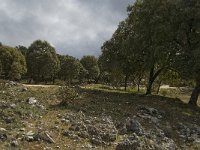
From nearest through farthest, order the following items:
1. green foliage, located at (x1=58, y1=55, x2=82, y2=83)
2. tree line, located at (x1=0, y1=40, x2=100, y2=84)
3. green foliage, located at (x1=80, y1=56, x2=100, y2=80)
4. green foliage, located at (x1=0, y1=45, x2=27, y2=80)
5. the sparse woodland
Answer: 1. the sparse woodland
2. green foliage, located at (x1=0, y1=45, x2=27, y2=80)
3. tree line, located at (x1=0, y1=40, x2=100, y2=84)
4. green foliage, located at (x1=58, y1=55, x2=82, y2=83)
5. green foliage, located at (x1=80, y1=56, x2=100, y2=80)

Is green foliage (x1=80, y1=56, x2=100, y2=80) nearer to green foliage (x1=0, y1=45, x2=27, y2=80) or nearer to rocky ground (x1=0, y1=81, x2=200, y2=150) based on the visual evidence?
green foliage (x1=0, y1=45, x2=27, y2=80)

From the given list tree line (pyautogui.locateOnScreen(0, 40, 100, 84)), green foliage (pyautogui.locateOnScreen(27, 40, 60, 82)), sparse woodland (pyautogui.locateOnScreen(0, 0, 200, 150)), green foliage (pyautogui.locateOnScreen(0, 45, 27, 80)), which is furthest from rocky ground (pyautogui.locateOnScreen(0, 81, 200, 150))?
green foliage (pyautogui.locateOnScreen(27, 40, 60, 82))

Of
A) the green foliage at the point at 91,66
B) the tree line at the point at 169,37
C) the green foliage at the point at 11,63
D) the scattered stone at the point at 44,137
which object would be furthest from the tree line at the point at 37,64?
the scattered stone at the point at 44,137

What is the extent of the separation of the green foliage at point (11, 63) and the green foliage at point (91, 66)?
36658 mm

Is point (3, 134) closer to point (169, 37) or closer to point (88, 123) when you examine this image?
point (88, 123)

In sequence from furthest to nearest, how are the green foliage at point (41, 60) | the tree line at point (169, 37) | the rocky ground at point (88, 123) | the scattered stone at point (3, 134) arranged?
1. the green foliage at point (41, 60)
2. the tree line at point (169, 37)
3. the rocky ground at point (88, 123)
4. the scattered stone at point (3, 134)

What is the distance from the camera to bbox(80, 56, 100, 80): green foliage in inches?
5384

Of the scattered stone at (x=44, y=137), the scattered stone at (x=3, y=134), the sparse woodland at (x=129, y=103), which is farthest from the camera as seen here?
the sparse woodland at (x=129, y=103)

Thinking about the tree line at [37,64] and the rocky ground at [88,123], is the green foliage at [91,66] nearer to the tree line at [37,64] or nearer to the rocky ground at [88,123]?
the tree line at [37,64]

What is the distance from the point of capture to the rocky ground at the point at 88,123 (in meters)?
26.4

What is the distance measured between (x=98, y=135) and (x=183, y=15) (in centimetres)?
2074

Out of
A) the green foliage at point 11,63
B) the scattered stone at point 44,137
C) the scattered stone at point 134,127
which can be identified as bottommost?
the scattered stone at point 44,137

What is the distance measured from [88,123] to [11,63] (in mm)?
73985

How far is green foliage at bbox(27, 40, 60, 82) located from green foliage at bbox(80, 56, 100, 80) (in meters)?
25.2
